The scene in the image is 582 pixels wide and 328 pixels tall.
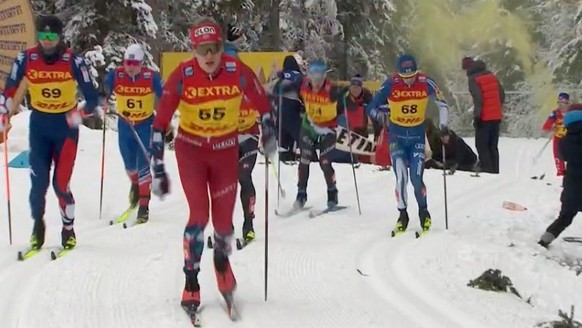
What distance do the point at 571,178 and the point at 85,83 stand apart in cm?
596

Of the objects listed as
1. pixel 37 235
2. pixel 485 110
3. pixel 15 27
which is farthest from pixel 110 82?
pixel 485 110

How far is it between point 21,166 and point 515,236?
7848mm

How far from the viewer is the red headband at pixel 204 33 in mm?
5445

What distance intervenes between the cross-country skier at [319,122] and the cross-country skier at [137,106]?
6.68ft

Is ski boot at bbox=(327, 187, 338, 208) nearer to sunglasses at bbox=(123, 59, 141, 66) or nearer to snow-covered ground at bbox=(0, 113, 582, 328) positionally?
snow-covered ground at bbox=(0, 113, 582, 328)

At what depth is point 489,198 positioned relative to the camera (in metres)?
12.3

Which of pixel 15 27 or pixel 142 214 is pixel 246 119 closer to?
pixel 142 214

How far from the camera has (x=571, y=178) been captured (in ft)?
31.6

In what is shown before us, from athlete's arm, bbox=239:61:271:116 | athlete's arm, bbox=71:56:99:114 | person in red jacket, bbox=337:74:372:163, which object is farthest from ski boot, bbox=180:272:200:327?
person in red jacket, bbox=337:74:372:163

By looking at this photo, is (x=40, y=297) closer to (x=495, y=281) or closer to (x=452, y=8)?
(x=495, y=281)

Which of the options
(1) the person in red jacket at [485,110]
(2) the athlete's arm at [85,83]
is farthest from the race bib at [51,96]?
(1) the person in red jacket at [485,110]

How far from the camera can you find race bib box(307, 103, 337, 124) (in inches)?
411

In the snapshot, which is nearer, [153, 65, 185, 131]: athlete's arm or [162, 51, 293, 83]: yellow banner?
[153, 65, 185, 131]: athlete's arm

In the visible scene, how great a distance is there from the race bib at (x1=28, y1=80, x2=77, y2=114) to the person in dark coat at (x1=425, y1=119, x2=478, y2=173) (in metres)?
10.5
